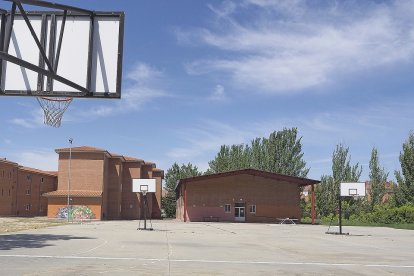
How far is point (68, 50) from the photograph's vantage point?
7.75 m

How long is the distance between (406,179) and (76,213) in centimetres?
3884

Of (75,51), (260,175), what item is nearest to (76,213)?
(260,175)

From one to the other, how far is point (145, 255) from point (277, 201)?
44.9m

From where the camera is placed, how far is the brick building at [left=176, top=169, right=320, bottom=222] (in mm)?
59688

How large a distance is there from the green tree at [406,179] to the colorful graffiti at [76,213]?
3613 centimetres

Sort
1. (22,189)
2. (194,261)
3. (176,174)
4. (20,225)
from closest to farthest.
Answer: (194,261)
(20,225)
(22,189)
(176,174)

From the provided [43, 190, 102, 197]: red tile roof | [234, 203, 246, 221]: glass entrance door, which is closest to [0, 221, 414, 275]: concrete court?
[43, 190, 102, 197]: red tile roof

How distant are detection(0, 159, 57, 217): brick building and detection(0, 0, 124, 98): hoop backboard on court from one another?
62423 mm

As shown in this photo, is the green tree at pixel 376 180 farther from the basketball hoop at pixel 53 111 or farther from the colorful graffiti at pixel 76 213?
the basketball hoop at pixel 53 111

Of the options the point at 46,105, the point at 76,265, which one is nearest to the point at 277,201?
the point at 76,265

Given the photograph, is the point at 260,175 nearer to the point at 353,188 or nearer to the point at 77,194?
the point at 353,188

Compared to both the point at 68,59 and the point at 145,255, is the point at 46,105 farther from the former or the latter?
the point at 145,255

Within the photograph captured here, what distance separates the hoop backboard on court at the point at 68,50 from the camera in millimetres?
7695

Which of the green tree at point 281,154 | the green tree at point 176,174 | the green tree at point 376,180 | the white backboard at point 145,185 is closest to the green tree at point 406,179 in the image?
the green tree at point 376,180
